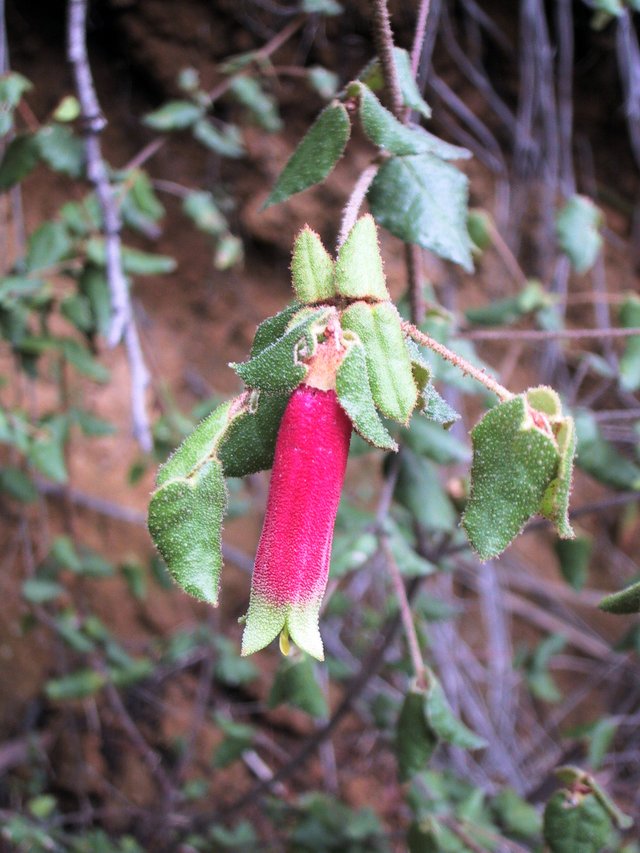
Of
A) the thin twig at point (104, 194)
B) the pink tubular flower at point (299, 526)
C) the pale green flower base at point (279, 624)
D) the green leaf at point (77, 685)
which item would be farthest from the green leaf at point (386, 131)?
the green leaf at point (77, 685)

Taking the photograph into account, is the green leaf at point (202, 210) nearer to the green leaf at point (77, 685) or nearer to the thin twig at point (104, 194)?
the thin twig at point (104, 194)

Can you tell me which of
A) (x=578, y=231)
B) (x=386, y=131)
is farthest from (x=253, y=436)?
(x=578, y=231)

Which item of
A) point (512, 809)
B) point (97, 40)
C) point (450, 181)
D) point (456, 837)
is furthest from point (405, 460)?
point (97, 40)

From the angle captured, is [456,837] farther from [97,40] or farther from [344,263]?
[97,40]

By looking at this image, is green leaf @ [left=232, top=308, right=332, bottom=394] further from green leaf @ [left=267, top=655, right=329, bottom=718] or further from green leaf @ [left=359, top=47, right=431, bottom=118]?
green leaf @ [left=267, top=655, right=329, bottom=718]

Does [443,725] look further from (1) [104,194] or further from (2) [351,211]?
(1) [104,194]
